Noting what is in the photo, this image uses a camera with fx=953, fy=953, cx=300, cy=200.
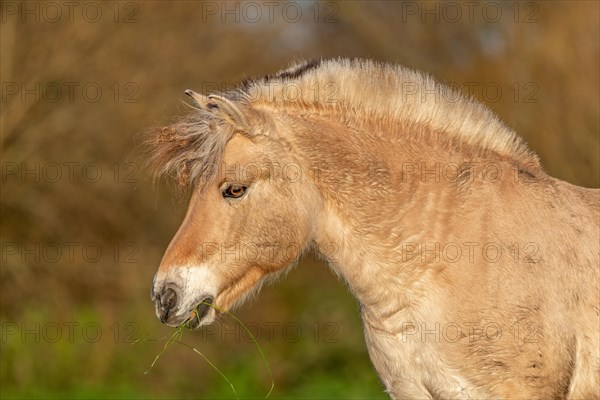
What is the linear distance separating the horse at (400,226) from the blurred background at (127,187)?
22.1 ft

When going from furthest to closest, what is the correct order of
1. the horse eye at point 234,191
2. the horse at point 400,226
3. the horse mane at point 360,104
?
the horse mane at point 360,104, the horse eye at point 234,191, the horse at point 400,226

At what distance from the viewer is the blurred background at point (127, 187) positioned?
40.2 ft

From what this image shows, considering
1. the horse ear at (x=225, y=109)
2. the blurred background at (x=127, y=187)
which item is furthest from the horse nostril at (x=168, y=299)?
the blurred background at (x=127, y=187)

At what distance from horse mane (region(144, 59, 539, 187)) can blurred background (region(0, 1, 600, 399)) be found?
676 centimetres

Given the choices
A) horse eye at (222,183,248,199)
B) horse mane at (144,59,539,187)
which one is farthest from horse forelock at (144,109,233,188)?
horse eye at (222,183,248,199)

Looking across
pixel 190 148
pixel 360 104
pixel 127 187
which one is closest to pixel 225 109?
pixel 190 148

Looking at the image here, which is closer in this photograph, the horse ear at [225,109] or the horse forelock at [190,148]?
the horse ear at [225,109]

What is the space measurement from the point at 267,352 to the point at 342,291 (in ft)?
9.82

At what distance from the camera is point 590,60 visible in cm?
1328

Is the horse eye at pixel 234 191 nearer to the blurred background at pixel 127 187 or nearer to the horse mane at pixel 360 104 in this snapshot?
the horse mane at pixel 360 104

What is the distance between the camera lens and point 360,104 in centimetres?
544

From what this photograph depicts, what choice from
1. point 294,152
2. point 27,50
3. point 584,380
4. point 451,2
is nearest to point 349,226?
point 294,152

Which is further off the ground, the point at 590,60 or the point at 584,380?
the point at 590,60

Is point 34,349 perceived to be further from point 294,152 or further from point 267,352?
point 294,152
